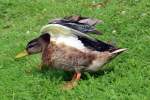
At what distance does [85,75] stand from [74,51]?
0.49m

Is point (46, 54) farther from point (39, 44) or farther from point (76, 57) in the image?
point (76, 57)

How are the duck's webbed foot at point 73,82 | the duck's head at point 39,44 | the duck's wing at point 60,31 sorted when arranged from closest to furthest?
the duck's wing at point 60,31 < the duck's webbed foot at point 73,82 < the duck's head at point 39,44

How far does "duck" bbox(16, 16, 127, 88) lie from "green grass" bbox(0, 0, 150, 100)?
9.5 inches

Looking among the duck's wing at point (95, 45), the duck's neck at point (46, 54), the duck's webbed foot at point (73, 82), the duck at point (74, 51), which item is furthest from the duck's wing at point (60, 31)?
the duck's webbed foot at point (73, 82)

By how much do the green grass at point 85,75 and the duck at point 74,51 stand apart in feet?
0.79

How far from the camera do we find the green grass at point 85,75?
21.6 feet

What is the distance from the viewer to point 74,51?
Answer: 6672 millimetres

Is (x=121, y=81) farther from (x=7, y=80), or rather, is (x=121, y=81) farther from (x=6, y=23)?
(x=6, y=23)

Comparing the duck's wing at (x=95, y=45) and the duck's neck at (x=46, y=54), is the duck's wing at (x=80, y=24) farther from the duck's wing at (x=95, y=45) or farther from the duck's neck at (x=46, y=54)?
the duck's neck at (x=46, y=54)

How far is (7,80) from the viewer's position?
23.9 feet

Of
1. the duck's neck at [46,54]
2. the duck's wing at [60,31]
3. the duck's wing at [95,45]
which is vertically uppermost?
the duck's wing at [60,31]

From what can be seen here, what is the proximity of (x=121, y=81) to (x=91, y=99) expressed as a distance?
0.60 meters

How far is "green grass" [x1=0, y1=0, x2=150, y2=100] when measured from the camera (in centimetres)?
657

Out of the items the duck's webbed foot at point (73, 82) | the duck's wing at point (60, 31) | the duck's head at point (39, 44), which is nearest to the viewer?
the duck's wing at point (60, 31)
